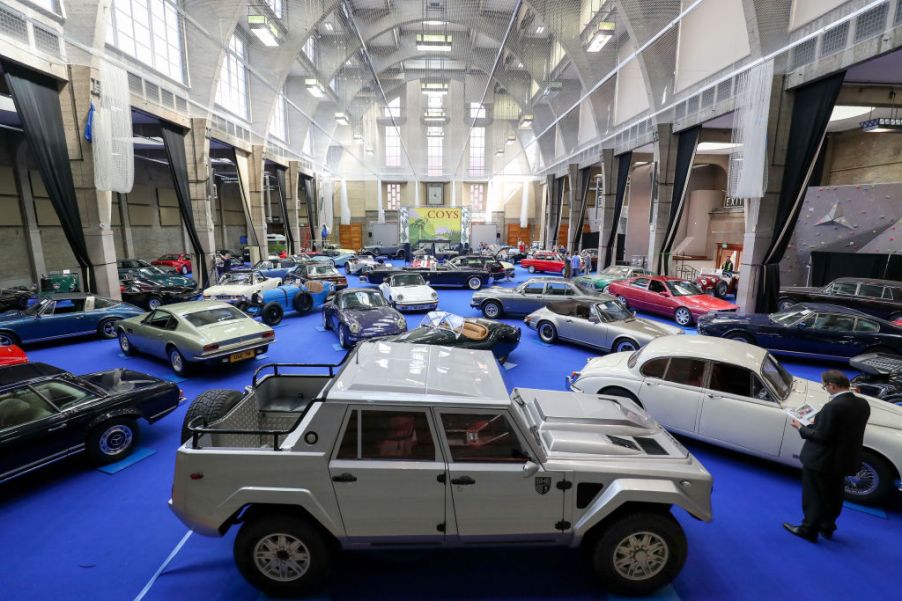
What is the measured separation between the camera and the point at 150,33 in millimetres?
16812

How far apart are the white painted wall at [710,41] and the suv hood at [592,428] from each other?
1552 cm

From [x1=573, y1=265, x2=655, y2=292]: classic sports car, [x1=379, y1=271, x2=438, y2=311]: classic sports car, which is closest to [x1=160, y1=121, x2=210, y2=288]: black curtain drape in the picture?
[x1=379, y1=271, x2=438, y2=311]: classic sports car

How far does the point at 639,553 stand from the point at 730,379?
2.78 metres

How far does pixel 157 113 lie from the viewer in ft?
48.1

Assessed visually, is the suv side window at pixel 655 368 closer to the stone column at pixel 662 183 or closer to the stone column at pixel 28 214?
the stone column at pixel 662 183

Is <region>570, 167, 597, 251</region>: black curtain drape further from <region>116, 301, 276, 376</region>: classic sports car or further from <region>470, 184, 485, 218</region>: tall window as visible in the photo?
<region>116, 301, 276, 376</region>: classic sports car

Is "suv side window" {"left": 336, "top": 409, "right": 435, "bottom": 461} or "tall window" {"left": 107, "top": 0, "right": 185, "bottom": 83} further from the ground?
"tall window" {"left": 107, "top": 0, "right": 185, "bottom": 83}

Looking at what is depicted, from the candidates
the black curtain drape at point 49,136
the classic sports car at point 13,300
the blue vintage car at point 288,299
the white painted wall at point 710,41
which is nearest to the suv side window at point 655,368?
the blue vintage car at point 288,299

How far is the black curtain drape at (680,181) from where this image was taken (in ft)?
52.2

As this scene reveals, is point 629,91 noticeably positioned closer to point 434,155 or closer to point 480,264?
point 480,264

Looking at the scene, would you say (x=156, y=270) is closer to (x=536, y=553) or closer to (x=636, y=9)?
(x=536, y=553)

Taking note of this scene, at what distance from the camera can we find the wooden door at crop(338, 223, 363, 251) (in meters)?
43.2

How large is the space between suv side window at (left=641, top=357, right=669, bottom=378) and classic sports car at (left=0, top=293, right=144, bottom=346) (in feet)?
37.6

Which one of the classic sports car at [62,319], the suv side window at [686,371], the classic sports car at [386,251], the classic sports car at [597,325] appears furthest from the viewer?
the classic sports car at [386,251]
